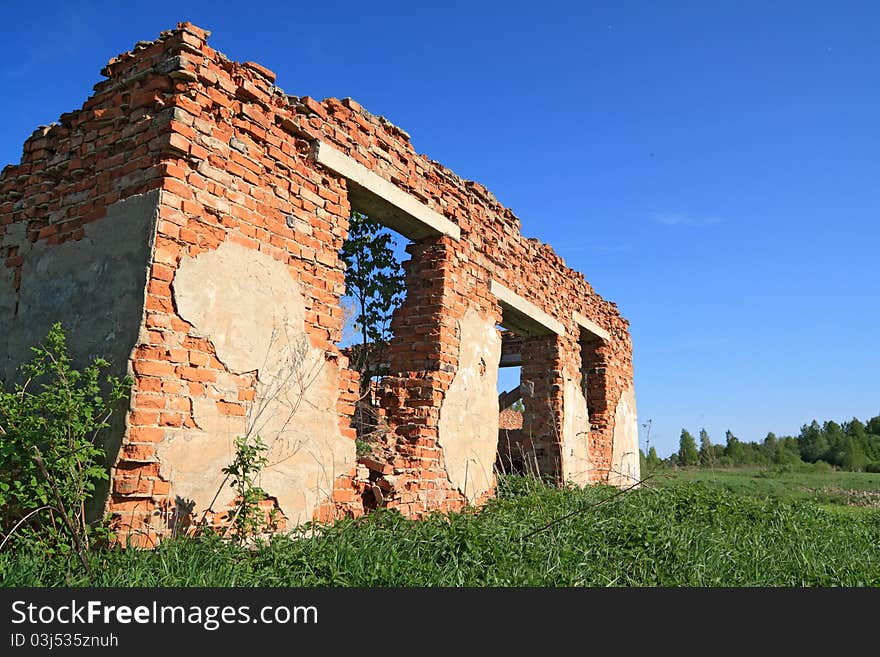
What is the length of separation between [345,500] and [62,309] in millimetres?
2290

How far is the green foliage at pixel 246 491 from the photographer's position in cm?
368

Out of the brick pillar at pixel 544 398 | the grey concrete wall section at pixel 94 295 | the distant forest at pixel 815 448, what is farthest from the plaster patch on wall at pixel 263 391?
the distant forest at pixel 815 448

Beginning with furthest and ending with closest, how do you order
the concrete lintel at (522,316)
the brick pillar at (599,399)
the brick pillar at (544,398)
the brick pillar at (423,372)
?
1. the brick pillar at (599,399)
2. the brick pillar at (544,398)
3. the concrete lintel at (522,316)
4. the brick pillar at (423,372)

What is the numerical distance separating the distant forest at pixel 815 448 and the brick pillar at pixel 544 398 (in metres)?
27.4

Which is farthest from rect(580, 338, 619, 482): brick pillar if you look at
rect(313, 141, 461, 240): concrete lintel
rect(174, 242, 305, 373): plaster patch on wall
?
rect(174, 242, 305, 373): plaster patch on wall

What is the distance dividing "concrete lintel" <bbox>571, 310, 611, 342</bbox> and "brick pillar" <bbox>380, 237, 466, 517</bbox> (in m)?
3.94

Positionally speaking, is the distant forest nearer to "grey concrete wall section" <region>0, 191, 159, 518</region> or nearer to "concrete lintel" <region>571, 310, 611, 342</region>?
"concrete lintel" <region>571, 310, 611, 342</region>

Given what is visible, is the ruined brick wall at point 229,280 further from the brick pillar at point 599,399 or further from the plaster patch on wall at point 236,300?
the brick pillar at point 599,399

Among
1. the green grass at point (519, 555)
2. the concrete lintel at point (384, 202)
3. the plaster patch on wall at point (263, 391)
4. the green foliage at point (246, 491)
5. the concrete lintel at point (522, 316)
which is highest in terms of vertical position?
the concrete lintel at point (384, 202)

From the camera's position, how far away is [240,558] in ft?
11.3

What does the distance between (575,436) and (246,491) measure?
663cm

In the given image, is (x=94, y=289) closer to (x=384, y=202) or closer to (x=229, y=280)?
(x=229, y=280)

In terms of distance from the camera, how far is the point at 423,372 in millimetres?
6039

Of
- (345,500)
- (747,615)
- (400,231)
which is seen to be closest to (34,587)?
(345,500)
